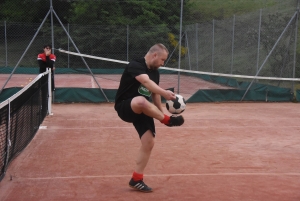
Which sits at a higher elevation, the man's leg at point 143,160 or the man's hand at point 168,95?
the man's hand at point 168,95

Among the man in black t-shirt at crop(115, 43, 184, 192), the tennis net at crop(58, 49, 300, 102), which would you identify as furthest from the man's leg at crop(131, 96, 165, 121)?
the tennis net at crop(58, 49, 300, 102)

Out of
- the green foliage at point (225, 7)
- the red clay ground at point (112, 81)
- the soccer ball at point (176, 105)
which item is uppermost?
the green foliage at point (225, 7)

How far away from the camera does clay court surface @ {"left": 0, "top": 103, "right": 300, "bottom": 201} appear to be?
567 centimetres

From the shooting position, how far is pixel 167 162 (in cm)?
729

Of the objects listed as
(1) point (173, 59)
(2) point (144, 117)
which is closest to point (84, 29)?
(1) point (173, 59)

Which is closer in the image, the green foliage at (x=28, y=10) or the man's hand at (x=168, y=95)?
the man's hand at (x=168, y=95)

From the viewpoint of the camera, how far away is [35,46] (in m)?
21.7

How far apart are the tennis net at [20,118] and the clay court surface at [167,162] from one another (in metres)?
0.20

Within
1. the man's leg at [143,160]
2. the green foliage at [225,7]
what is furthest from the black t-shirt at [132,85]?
the green foliage at [225,7]

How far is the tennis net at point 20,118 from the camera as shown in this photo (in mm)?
6465

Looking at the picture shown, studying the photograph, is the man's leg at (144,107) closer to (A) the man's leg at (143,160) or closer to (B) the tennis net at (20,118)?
(A) the man's leg at (143,160)

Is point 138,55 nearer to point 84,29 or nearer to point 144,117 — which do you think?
point 84,29

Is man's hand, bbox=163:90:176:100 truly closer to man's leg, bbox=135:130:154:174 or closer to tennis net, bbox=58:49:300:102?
man's leg, bbox=135:130:154:174

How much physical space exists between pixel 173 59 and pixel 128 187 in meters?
14.0
